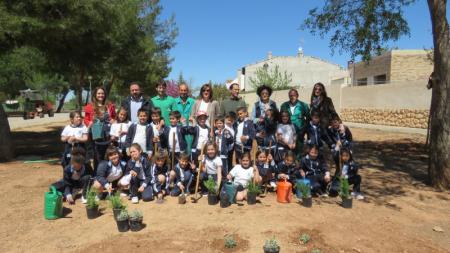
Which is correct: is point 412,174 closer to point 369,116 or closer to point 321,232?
point 321,232

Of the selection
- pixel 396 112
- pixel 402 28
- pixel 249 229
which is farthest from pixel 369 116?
pixel 249 229

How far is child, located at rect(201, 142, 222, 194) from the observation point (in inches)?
249

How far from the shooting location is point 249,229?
477 centimetres

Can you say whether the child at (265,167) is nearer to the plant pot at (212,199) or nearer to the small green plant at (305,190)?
the small green plant at (305,190)

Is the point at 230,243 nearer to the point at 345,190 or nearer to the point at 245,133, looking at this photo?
the point at 345,190

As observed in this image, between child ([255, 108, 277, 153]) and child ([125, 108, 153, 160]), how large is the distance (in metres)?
2.07

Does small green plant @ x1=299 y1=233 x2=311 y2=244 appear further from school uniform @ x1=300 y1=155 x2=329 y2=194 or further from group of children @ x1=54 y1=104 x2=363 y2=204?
school uniform @ x1=300 y1=155 x2=329 y2=194

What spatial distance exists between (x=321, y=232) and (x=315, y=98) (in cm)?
299


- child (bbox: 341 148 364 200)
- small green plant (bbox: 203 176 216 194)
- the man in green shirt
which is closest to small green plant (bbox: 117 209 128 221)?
small green plant (bbox: 203 176 216 194)

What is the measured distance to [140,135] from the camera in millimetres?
6426

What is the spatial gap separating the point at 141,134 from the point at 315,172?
322 cm

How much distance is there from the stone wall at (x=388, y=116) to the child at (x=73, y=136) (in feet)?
47.9

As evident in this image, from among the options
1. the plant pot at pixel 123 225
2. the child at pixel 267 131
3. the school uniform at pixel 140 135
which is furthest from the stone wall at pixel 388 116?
the plant pot at pixel 123 225

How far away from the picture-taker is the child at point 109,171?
602 cm
